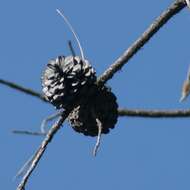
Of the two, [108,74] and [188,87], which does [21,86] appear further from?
[188,87]

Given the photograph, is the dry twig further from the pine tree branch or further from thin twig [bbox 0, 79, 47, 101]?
the pine tree branch

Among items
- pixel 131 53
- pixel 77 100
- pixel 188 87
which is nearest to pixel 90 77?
pixel 77 100

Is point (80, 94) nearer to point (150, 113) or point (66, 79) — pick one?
point (66, 79)

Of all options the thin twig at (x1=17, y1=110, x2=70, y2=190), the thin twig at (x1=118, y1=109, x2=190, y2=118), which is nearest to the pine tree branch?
the thin twig at (x1=118, y1=109, x2=190, y2=118)

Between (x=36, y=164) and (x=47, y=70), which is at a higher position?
(x=47, y=70)

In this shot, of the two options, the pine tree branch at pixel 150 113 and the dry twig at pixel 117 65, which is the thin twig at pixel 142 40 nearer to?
the dry twig at pixel 117 65

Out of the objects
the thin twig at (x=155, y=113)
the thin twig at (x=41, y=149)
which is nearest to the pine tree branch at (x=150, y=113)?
the thin twig at (x=155, y=113)

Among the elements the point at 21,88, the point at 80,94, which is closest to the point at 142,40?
the point at 80,94
